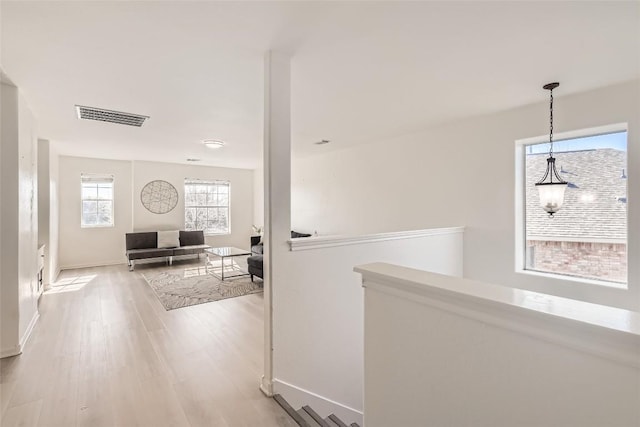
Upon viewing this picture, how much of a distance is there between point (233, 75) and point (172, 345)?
2559 mm

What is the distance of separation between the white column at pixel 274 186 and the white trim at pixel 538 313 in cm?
113

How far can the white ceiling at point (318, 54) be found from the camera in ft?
5.56

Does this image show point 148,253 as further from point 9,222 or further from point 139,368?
point 139,368

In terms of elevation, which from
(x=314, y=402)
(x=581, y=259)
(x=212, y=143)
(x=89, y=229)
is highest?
(x=212, y=143)

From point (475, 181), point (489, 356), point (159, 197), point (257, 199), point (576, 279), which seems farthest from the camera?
point (257, 199)

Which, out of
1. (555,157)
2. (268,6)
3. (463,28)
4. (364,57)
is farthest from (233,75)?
(555,157)

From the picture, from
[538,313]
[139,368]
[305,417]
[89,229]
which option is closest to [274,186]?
[305,417]

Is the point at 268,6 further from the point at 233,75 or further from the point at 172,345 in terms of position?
the point at 172,345

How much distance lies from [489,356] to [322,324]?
1590 mm

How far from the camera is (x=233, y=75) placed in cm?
247

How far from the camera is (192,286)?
15.8 ft

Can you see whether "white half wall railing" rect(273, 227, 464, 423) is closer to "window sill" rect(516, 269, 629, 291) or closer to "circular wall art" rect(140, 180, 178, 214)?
"window sill" rect(516, 269, 629, 291)

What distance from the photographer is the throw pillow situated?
666 centimetres

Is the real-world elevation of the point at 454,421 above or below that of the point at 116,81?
below
